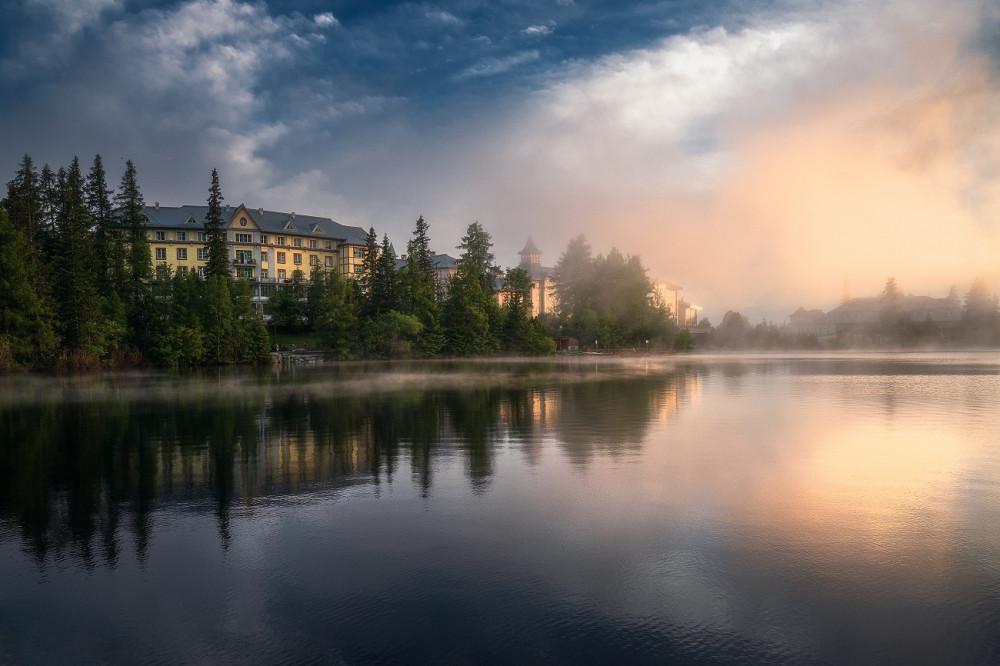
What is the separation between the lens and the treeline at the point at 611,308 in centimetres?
11000

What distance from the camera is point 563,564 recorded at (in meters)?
8.45

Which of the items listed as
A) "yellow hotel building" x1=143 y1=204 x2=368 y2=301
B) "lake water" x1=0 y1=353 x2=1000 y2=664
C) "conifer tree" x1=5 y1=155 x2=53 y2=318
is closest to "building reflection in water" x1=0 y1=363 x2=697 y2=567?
"lake water" x1=0 y1=353 x2=1000 y2=664

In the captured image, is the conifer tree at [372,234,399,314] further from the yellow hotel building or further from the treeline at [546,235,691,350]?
the treeline at [546,235,691,350]

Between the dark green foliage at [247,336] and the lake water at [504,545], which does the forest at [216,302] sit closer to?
the dark green foliage at [247,336]

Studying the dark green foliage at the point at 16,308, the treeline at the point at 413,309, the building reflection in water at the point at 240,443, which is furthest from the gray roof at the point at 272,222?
the building reflection in water at the point at 240,443

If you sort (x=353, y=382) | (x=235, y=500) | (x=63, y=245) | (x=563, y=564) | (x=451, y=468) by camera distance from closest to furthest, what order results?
1. (x=563, y=564)
2. (x=235, y=500)
3. (x=451, y=468)
4. (x=353, y=382)
5. (x=63, y=245)

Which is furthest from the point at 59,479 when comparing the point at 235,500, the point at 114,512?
the point at 235,500

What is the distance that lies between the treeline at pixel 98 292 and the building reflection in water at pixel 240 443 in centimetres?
2608

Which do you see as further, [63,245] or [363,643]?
[63,245]

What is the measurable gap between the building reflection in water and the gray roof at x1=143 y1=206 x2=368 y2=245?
79835 mm

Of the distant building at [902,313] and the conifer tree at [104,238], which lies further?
the distant building at [902,313]

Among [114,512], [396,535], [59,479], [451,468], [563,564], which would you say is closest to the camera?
[563,564]

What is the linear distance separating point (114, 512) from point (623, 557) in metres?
9.00

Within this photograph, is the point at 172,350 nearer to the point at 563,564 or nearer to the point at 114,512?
the point at 114,512
